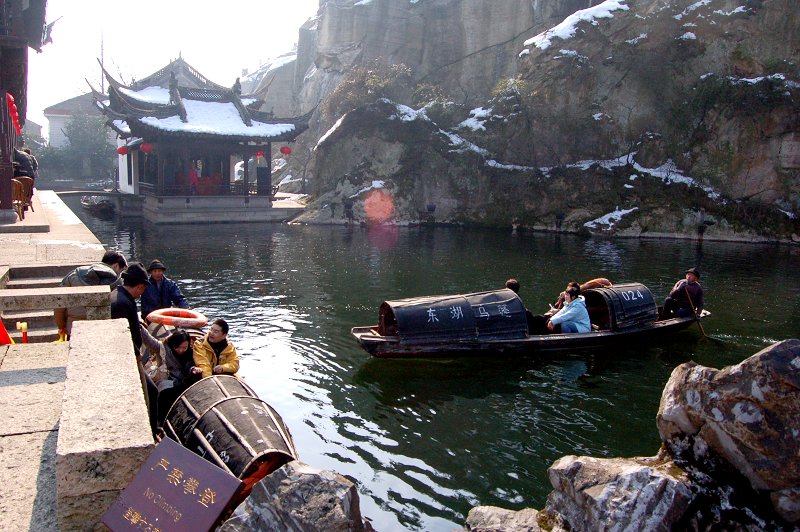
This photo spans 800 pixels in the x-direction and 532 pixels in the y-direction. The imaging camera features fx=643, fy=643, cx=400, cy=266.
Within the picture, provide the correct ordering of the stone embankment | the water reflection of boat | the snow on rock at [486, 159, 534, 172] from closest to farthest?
the stone embankment < the water reflection of boat < the snow on rock at [486, 159, 534, 172]

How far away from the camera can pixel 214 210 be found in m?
37.7

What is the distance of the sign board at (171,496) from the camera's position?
174 inches

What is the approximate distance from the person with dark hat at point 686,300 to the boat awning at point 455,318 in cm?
499

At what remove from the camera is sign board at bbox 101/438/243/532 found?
443 centimetres

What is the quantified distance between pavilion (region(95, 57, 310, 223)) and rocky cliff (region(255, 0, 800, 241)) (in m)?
4.17

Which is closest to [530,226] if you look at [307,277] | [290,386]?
[307,277]

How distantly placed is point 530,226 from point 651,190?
7.18m

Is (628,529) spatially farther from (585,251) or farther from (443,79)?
(443,79)

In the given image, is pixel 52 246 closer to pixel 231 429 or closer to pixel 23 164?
pixel 231 429

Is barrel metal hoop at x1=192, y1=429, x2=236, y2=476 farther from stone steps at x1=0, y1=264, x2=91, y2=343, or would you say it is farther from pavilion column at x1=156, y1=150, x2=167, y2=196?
pavilion column at x1=156, y1=150, x2=167, y2=196

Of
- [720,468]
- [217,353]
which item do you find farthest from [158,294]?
[720,468]

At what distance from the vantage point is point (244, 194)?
39.3 meters

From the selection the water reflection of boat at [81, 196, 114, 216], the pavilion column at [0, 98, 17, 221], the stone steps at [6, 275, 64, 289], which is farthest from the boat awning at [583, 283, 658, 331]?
the water reflection of boat at [81, 196, 114, 216]

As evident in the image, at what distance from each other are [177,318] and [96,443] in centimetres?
516
